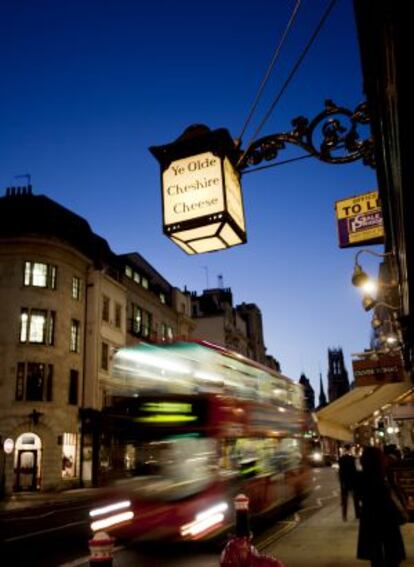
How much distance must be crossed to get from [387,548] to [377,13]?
6.10 metres

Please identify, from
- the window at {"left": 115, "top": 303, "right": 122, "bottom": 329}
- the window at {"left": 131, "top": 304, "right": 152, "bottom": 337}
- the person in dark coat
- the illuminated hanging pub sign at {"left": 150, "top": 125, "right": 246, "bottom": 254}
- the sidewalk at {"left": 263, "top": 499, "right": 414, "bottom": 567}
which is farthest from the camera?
the window at {"left": 131, "top": 304, "right": 152, "bottom": 337}

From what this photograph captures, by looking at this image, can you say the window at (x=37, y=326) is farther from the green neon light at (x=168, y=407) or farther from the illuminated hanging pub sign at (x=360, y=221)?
the illuminated hanging pub sign at (x=360, y=221)

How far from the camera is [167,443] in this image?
38.1 feet

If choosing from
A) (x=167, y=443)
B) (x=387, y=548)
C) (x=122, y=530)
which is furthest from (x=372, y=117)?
(x=122, y=530)

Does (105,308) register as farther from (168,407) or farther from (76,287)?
(168,407)

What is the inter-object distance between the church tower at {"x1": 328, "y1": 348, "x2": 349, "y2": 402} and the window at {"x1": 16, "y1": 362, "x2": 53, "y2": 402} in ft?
473

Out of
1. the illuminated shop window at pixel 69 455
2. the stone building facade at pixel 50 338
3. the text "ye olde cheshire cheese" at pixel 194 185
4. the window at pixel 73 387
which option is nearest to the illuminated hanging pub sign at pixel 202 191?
the text "ye olde cheshire cheese" at pixel 194 185

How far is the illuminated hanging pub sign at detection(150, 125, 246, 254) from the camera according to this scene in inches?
256

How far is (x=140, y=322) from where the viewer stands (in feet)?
150

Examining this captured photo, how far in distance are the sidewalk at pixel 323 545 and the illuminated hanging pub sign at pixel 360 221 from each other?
5.83m

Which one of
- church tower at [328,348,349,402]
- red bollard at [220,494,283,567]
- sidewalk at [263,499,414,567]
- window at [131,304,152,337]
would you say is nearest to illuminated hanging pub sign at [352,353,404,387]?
sidewalk at [263,499,414,567]

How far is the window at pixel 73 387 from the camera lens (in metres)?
35.2

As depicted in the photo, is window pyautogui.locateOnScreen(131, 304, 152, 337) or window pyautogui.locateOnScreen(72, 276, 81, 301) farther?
window pyautogui.locateOnScreen(131, 304, 152, 337)

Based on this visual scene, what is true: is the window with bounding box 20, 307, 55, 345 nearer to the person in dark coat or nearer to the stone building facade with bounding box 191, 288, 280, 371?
the person in dark coat
